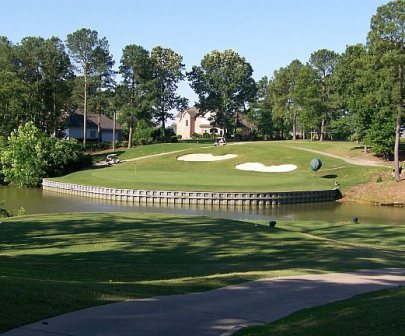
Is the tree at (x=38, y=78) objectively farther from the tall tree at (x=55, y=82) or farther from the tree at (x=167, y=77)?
the tree at (x=167, y=77)

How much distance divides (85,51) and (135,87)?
387 inches

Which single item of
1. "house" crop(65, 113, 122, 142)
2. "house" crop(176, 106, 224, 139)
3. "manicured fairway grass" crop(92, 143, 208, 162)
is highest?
"house" crop(176, 106, 224, 139)

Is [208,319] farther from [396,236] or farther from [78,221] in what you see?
[396,236]

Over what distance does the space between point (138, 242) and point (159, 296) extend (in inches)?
375

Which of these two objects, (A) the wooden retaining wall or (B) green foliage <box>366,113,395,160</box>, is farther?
(B) green foliage <box>366,113,395,160</box>

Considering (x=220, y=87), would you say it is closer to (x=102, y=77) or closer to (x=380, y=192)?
(x=102, y=77)

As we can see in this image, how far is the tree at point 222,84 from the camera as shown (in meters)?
96.2

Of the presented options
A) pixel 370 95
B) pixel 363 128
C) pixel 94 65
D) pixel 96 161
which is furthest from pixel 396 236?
pixel 94 65

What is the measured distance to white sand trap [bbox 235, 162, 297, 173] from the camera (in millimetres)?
59822

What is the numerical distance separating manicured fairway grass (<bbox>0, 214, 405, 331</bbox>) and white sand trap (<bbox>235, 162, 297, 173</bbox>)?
102 ft

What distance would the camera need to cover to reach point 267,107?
106688 mm

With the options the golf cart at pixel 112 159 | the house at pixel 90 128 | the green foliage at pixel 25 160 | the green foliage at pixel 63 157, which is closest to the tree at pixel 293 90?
the house at pixel 90 128

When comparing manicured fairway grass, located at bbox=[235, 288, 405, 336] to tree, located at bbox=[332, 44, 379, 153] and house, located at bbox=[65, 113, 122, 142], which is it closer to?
tree, located at bbox=[332, 44, 379, 153]

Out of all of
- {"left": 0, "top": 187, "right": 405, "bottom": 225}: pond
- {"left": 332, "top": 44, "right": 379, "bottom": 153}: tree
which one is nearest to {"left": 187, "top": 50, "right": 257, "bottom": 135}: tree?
{"left": 332, "top": 44, "right": 379, "bottom": 153}: tree
